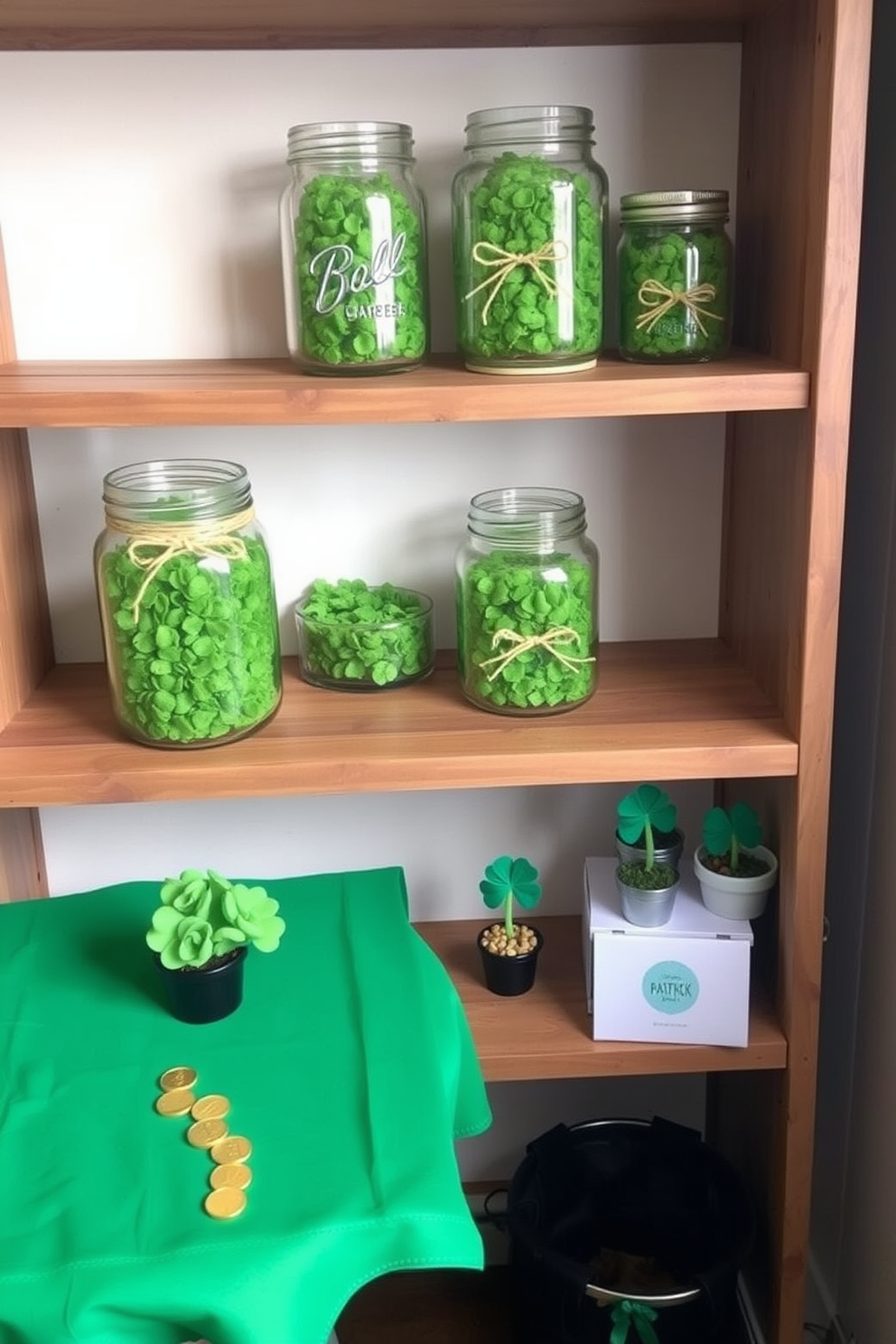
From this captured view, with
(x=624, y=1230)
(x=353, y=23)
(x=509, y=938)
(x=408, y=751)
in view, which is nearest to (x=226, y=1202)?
(x=408, y=751)

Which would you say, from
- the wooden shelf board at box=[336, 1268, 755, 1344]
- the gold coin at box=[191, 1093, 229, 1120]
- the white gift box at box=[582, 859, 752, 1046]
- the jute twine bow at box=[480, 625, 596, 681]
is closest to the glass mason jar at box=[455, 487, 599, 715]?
the jute twine bow at box=[480, 625, 596, 681]

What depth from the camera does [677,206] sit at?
1179mm

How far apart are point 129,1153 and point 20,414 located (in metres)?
0.64

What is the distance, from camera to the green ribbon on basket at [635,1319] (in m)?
1.31

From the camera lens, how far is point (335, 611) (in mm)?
1359

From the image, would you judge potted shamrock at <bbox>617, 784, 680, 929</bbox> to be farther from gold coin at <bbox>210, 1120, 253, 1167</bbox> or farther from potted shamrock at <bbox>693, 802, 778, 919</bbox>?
gold coin at <bbox>210, 1120, 253, 1167</bbox>

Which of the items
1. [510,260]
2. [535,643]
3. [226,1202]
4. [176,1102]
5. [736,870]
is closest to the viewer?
[226,1202]

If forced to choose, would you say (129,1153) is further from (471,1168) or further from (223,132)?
(223,132)

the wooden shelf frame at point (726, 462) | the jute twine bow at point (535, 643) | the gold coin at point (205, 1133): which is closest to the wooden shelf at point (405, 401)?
the wooden shelf frame at point (726, 462)

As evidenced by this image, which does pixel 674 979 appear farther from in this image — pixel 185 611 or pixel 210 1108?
pixel 185 611

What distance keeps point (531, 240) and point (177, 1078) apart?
2.64 ft

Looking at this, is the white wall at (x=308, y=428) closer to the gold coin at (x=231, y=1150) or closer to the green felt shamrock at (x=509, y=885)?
the green felt shamrock at (x=509, y=885)

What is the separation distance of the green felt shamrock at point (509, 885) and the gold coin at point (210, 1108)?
46 centimetres

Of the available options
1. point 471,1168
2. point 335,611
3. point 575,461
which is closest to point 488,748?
point 335,611
